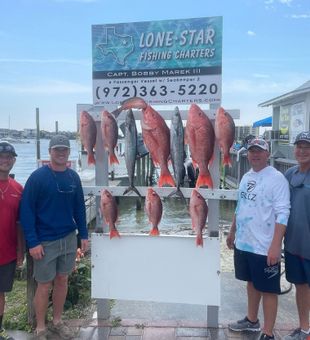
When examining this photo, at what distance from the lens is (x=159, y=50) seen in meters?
3.46

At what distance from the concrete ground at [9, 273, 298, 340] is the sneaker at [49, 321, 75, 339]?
0.26 ft

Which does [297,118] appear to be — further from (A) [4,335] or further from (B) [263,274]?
(A) [4,335]

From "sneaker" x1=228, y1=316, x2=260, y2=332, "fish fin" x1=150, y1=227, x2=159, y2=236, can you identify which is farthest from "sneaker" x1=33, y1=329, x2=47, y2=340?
"sneaker" x1=228, y1=316, x2=260, y2=332

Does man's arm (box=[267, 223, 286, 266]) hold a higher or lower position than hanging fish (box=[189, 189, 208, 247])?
lower

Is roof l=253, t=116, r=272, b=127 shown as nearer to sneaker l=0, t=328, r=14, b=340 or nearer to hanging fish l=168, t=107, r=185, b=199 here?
hanging fish l=168, t=107, r=185, b=199

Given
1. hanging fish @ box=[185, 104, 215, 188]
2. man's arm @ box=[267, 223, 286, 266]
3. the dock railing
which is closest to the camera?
man's arm @ box=[267, 223, 286, 266]

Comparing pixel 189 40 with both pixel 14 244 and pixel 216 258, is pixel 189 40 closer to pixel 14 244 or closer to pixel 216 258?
pixel 216 258

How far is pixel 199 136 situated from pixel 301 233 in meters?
1.14

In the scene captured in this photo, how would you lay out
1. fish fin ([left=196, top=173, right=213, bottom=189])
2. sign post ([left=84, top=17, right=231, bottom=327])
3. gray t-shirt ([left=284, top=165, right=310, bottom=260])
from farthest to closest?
sign post ([left=84, top=17, right=231, bottom=327]) → fish fin ([left=196, top=173, right=213, bottom=189]) → gray t-shirt ([left=284, top=165, right=310, bottom=260])

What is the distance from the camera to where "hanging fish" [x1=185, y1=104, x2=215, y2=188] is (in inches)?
126

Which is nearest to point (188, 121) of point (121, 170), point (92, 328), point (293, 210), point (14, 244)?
point (293, 210)

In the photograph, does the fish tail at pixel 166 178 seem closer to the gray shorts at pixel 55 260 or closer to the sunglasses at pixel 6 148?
the gray shorts at pixel 55 260

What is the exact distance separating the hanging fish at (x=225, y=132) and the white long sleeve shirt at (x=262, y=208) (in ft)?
1.05

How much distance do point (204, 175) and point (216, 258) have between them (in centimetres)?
79
